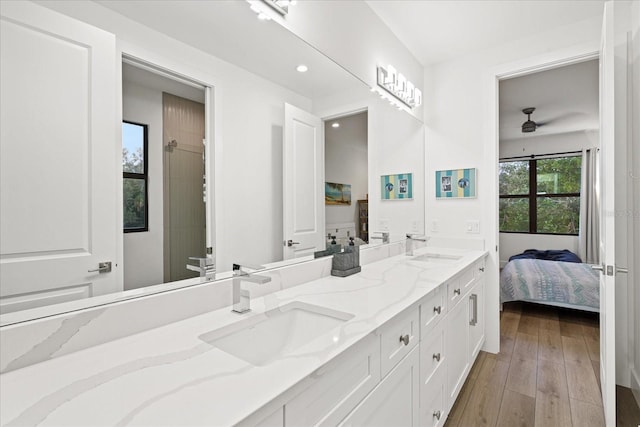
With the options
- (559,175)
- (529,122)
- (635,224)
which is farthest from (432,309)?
(559,175)

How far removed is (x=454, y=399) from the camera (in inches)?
70.7

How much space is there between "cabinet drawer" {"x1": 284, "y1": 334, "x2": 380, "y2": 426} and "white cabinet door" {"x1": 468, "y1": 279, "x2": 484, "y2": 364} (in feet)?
4.71

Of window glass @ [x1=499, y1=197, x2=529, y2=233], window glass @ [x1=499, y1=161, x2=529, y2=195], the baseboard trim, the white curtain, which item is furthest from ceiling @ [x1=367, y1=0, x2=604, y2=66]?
window glass @ [x1=499, y1=197, x2=529, y2=233]

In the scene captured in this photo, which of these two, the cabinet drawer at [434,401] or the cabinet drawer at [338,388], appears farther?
the cabinet drawer at [434,401]

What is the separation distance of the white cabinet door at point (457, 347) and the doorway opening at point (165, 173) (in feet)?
4.51

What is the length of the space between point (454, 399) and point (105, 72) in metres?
2.19

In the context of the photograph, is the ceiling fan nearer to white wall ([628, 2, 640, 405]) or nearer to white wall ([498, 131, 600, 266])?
white wall ([498, 131, 600, 266])

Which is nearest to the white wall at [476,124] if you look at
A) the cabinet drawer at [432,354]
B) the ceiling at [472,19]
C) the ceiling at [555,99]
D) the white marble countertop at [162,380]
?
the ceiling at [472,19]

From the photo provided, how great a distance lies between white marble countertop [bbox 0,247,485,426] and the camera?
1.83ft

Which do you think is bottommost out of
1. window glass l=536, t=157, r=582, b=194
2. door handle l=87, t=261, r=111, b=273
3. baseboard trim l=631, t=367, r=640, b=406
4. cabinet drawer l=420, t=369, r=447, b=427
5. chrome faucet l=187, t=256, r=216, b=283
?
baseboard trim l=631, t=367, r=640, b=406

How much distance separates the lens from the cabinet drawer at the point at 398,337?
1037mm

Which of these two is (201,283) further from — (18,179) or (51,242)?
(18,179)

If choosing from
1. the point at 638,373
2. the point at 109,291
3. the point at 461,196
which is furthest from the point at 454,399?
the point at 109,291

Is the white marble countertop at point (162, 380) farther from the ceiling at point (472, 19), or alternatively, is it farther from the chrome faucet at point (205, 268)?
the ceiling at point (472, 19)
